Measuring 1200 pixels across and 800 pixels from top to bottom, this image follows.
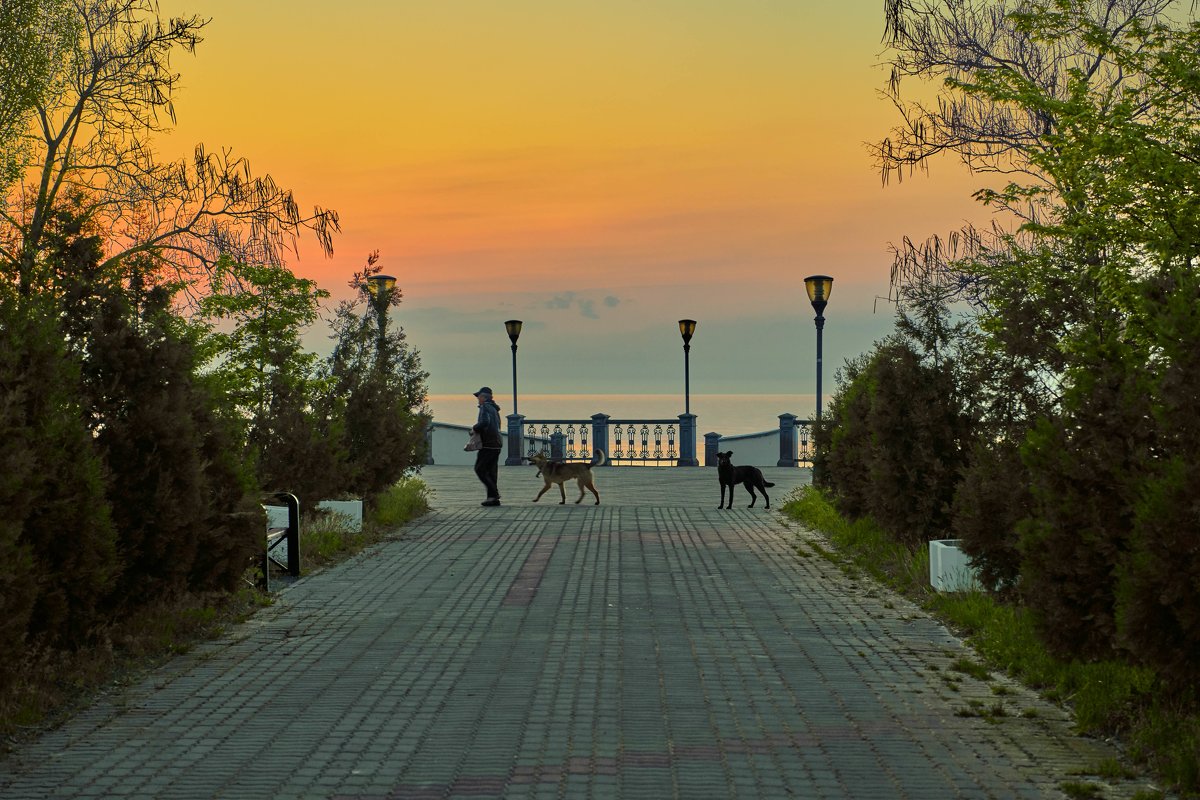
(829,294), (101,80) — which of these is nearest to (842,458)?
(829,294)

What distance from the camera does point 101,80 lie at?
2638 cm

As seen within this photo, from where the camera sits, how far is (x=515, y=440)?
42.0 metres

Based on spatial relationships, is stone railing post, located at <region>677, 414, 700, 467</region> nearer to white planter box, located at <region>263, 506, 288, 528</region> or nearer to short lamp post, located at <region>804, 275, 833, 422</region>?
short lamp post, located at <region>804, 275, 833, 422</region>

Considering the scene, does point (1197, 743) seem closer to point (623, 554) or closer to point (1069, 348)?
point (1069, 348)

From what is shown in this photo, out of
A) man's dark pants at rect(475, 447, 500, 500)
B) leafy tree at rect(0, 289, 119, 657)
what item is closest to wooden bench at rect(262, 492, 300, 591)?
leafy tree at rect(0, 289, 119, 657)

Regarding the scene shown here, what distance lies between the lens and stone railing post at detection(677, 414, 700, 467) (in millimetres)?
42688

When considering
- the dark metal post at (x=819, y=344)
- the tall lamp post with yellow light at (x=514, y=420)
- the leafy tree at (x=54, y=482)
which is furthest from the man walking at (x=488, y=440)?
the tall lamp post with yellow light at (x=514, y=420)

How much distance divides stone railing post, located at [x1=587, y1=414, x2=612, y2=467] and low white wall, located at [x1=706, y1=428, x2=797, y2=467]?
3849mm

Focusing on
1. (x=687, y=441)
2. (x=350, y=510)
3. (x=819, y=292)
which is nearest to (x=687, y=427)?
(x=687, y=441)

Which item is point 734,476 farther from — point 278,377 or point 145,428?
point 145,428

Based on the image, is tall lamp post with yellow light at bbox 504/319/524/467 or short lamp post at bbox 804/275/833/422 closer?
short lamp post at bbox 804/275/833/422

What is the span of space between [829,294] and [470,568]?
18.9 m

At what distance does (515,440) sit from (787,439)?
362 inches

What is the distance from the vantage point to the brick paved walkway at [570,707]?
18.8 ft
